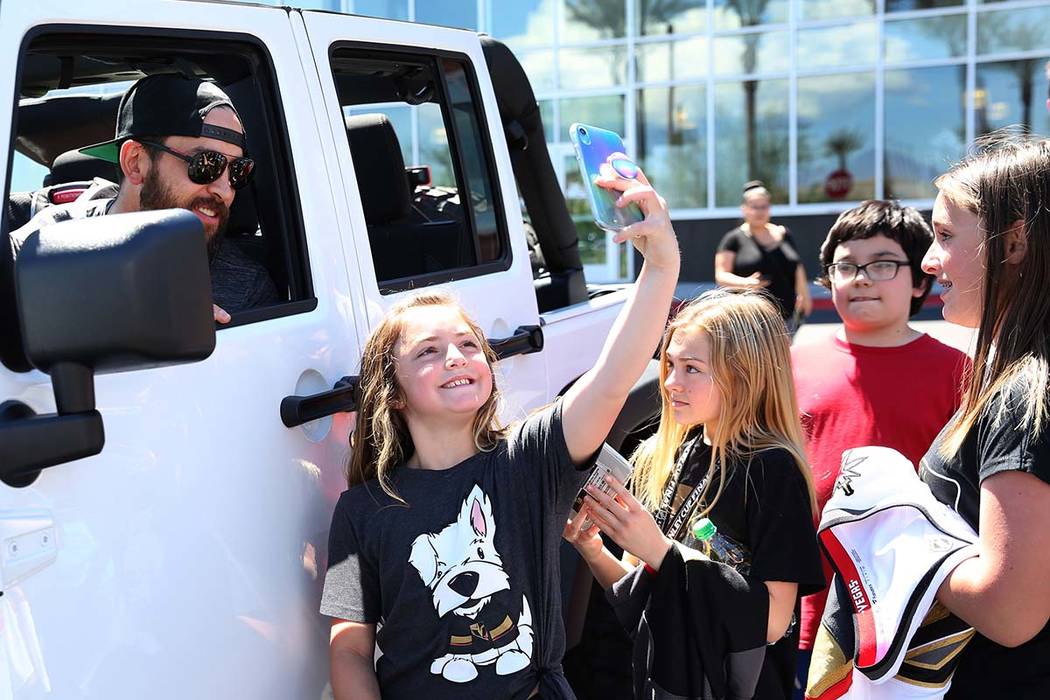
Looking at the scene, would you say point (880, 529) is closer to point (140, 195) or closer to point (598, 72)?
point (140, 195)

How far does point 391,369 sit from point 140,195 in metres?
0.62

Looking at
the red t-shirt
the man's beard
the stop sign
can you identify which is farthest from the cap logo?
the stop sign

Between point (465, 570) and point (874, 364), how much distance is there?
148cm

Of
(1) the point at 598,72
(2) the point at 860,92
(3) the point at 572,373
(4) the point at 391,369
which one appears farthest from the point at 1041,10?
(4) the point at 391,369

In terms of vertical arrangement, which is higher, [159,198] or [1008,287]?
[159,198]

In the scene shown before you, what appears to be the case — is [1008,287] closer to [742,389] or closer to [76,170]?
[742,389]

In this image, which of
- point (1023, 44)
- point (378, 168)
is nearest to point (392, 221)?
point (378, 168)

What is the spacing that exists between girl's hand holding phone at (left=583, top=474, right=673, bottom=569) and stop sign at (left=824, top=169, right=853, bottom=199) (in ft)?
55.4

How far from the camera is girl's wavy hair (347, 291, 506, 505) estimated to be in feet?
6.80

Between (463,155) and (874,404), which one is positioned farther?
(463,155)

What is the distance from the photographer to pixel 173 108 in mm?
2016

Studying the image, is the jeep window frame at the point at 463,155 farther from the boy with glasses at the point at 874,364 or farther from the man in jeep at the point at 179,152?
the boy with glasses at the point at 874,364

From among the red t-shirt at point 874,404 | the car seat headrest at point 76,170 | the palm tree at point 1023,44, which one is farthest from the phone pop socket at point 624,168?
the palm tree at point 1023,44

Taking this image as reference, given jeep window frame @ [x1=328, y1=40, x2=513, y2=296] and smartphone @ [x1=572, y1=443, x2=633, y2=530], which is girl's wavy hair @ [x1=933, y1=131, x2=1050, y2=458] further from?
jeep window frame @ [x1=328, y1=40, x2=513, y2=296]
